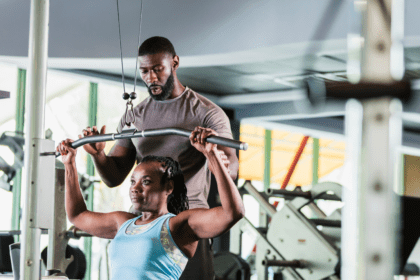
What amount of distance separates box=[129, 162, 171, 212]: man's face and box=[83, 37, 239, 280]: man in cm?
14

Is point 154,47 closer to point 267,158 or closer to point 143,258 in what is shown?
point 143,258

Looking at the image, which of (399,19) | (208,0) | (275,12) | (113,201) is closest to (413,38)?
(275,12)

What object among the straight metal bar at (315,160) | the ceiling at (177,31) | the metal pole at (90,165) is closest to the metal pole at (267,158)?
the straight metal bar at (315,160)

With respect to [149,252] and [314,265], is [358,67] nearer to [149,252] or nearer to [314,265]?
[149,252]

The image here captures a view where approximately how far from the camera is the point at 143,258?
1693mm

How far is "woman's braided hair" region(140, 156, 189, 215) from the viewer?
72.4 inches

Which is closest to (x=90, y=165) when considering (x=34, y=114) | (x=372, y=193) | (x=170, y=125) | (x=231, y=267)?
(x=231, y=267)

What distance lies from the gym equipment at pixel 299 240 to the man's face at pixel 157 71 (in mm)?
2724

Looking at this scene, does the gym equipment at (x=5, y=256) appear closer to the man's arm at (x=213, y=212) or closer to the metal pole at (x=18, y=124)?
the man's arm at (x=213, y=212)

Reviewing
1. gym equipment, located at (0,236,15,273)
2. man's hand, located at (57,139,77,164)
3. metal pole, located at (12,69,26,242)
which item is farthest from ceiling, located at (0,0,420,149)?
man's hand, located at (57,139,77,164)

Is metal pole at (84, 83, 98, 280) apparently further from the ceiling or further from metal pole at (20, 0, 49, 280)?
metal pole at (20, 0, 49, 280)

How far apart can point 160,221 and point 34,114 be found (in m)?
0.55

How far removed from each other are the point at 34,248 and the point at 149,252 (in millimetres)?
422

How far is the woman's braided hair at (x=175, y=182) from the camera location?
1839 mm
